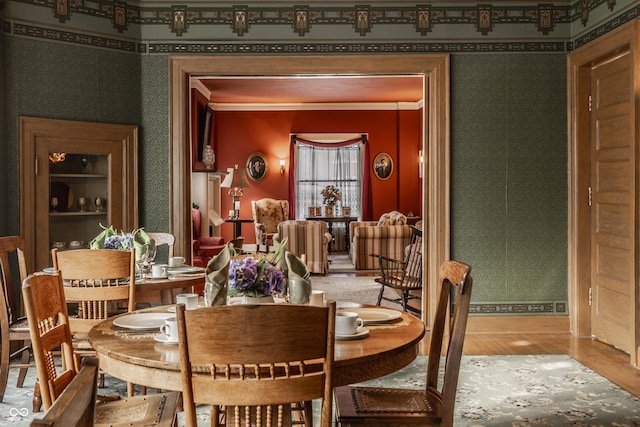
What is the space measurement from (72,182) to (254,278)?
3654mm

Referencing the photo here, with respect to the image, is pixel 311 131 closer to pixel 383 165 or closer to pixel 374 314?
pixel 383 165

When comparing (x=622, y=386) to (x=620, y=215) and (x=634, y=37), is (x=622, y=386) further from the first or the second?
(x=634, y=37)

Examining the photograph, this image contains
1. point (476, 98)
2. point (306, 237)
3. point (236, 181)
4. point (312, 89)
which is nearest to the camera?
point (476, 98)

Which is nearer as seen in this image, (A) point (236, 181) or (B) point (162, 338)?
(B) point (162, 338)

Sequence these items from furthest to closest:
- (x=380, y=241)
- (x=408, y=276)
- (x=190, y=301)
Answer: (x=380, y=241) → (x=408, y=276) → (x=190, y=301)

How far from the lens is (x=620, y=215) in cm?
520

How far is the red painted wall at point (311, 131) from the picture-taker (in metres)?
13.4

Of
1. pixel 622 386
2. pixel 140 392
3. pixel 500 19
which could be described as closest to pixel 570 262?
pixel 622 386

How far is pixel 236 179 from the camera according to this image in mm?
12461

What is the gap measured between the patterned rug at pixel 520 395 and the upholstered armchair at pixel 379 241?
5.14m

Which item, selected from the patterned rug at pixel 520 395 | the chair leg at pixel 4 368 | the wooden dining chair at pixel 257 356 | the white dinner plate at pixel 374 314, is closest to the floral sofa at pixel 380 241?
the patterned rug at pixel 520 395

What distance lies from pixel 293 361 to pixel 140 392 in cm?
267

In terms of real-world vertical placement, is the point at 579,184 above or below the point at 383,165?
below

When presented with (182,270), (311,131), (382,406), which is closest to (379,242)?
(311,131)
